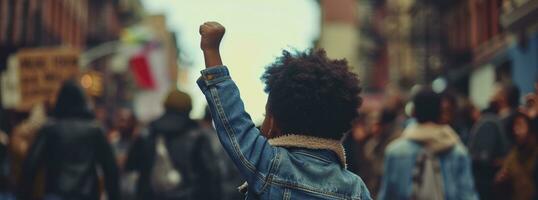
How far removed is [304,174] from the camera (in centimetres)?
399

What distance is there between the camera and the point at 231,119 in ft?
12.8

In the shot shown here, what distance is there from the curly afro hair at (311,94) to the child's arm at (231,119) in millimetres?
162

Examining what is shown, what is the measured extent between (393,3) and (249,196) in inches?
2250

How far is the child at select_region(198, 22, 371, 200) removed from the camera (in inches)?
154

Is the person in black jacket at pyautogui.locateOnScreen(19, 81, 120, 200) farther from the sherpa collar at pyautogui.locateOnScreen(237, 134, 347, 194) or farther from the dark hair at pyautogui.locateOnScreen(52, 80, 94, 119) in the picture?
the sherpa collar at pyautogui.locateOnScreen(237, 134, 347, 194)

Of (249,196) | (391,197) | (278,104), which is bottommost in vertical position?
(391,197)

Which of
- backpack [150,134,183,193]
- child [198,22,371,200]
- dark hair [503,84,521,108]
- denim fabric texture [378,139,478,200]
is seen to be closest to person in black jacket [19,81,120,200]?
backpack [150,134,183,193]

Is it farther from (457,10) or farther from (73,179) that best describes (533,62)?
(457,10)

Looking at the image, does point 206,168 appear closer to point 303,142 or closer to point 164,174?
point 164,174

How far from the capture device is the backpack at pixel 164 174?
32.8 ft

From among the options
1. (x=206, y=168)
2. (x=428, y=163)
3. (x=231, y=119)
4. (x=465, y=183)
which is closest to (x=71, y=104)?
(x=206, y=168)

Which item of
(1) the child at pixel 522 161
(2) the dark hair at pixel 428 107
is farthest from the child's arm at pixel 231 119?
(1) the child at pixel 522 161

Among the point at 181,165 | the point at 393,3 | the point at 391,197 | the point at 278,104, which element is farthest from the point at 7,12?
the point at 393,3

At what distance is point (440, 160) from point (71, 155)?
291 centimetres
